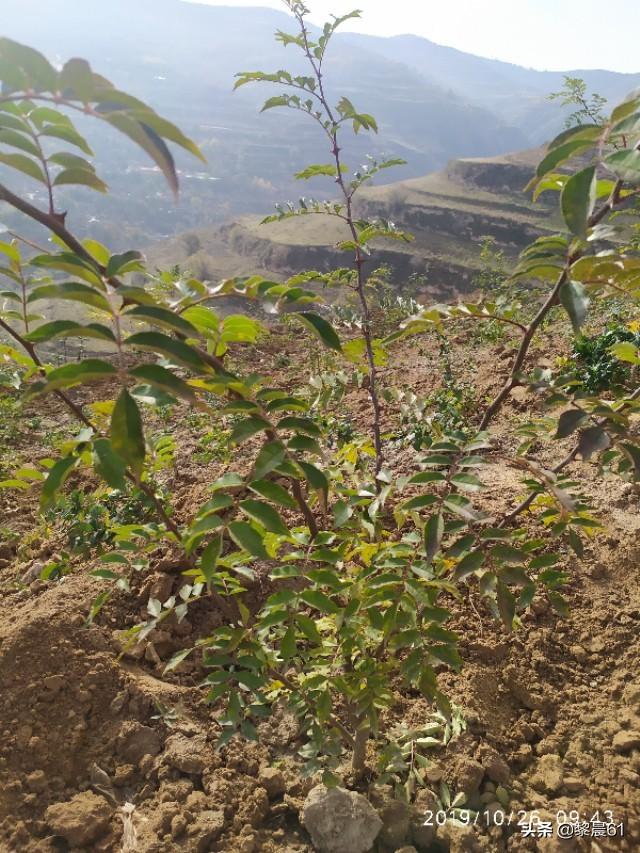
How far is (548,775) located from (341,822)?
0.70m

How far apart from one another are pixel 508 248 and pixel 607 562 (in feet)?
96.2

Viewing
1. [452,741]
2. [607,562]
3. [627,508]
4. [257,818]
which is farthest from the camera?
[627,508]

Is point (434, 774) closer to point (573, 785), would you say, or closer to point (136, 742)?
point (573, 785)

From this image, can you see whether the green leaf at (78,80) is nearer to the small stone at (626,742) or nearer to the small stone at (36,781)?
the small stone at (36,781)

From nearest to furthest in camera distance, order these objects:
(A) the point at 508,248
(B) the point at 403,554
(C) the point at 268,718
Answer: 1. (B) the point at 403,554
2. (C) the point at 268,718
3. (A) the point at 508,248

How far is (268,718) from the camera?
2086 mm

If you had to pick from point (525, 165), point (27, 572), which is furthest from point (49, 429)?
point (525, 165)

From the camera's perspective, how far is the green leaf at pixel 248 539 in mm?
1054

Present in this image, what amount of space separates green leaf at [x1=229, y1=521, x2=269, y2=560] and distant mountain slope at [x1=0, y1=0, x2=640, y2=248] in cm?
6067

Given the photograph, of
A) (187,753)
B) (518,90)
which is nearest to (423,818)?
(187,753)

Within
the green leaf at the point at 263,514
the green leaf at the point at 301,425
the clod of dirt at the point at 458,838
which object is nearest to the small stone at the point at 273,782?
the clod of dirt at the point at 458,838

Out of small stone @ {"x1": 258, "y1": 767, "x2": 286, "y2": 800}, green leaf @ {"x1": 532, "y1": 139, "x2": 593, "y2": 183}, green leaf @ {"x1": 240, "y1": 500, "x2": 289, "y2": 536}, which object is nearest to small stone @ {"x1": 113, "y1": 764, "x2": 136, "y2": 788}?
small stone @ {"x1": 258, "y1": 767, "x2": 286, "y2": 800}

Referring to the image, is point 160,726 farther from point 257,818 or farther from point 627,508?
point 627,508

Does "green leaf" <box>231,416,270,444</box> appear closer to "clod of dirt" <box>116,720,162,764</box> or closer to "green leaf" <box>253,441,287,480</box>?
"green leaf" <box>253,441,287,480</box>
